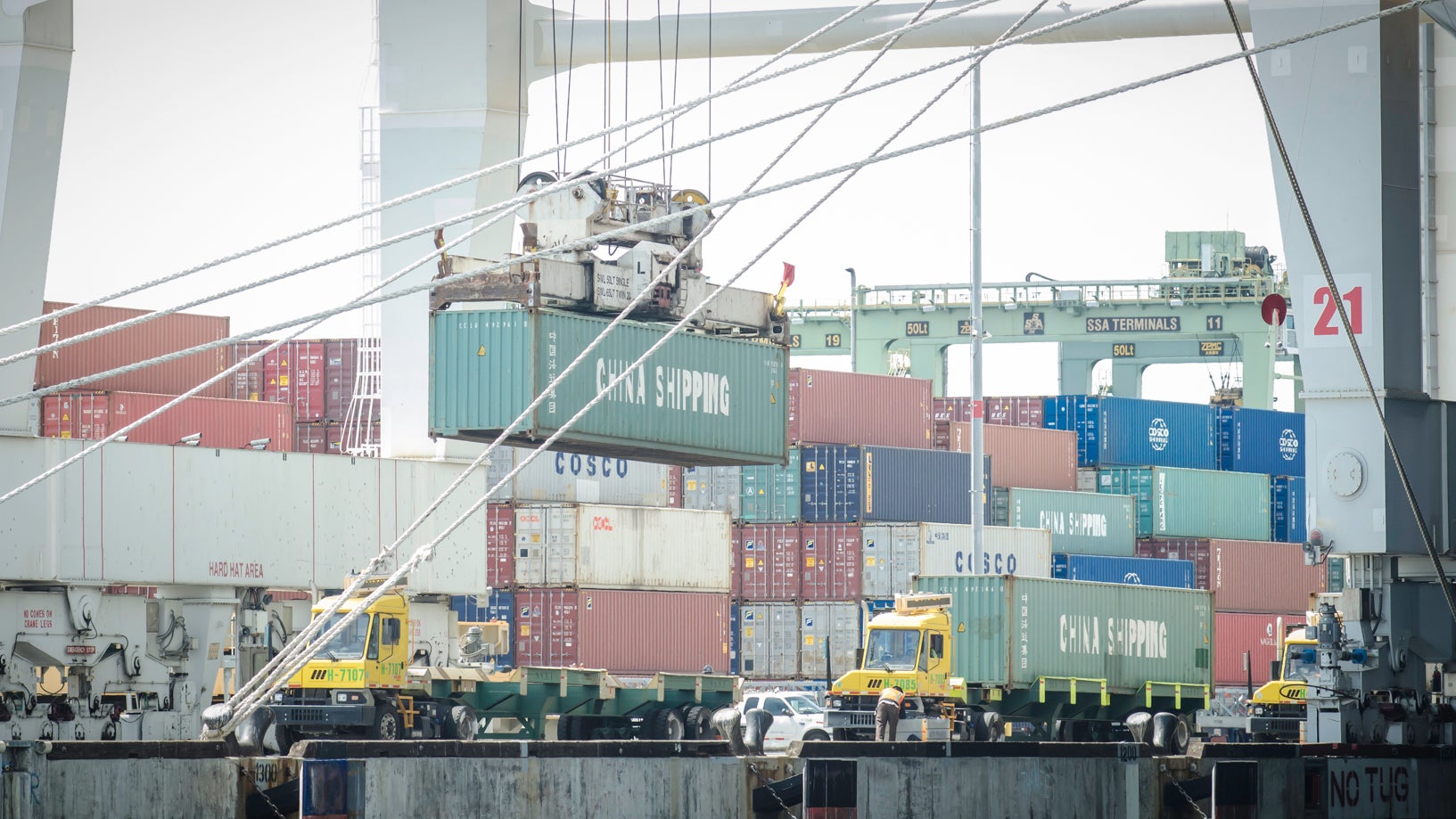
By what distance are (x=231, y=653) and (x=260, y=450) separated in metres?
3.48

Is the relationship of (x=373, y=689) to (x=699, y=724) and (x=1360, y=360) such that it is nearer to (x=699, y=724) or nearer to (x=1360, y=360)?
(x=699, y=724)

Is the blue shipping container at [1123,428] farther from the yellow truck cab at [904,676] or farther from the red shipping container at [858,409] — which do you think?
the yellow truck cab at [904,676]

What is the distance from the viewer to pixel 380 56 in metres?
32.6

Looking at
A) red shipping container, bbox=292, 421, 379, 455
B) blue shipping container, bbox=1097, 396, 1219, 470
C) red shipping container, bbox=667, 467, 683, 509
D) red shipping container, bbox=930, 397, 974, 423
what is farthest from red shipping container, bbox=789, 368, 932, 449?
red shipping container, bbox=292, 421, 379, 455

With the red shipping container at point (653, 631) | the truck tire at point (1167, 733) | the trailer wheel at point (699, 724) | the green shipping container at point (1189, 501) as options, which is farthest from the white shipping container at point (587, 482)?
the green shipping container at point (1189, 501)

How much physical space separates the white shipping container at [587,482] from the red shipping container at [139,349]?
22.1 feet

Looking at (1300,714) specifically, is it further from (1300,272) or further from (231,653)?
(231,653)

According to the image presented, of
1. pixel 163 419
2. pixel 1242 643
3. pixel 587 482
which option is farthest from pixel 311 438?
pixel 1242 643

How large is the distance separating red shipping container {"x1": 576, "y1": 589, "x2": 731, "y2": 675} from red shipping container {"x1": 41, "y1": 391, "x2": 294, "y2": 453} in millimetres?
7482

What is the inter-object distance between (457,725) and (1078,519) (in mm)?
29518

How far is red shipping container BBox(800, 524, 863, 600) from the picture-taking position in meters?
44.8

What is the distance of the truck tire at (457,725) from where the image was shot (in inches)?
1010

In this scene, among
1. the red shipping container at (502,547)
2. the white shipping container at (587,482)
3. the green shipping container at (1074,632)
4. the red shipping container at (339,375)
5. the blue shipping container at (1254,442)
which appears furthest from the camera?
the blue shipping container at (1254,442)

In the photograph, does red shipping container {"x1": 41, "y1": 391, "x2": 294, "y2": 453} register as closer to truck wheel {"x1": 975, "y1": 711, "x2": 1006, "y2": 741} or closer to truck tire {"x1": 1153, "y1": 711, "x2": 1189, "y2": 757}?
truck wheel {"x1": 975, "y1": 711, "x2": 1006, "y2": 741}
